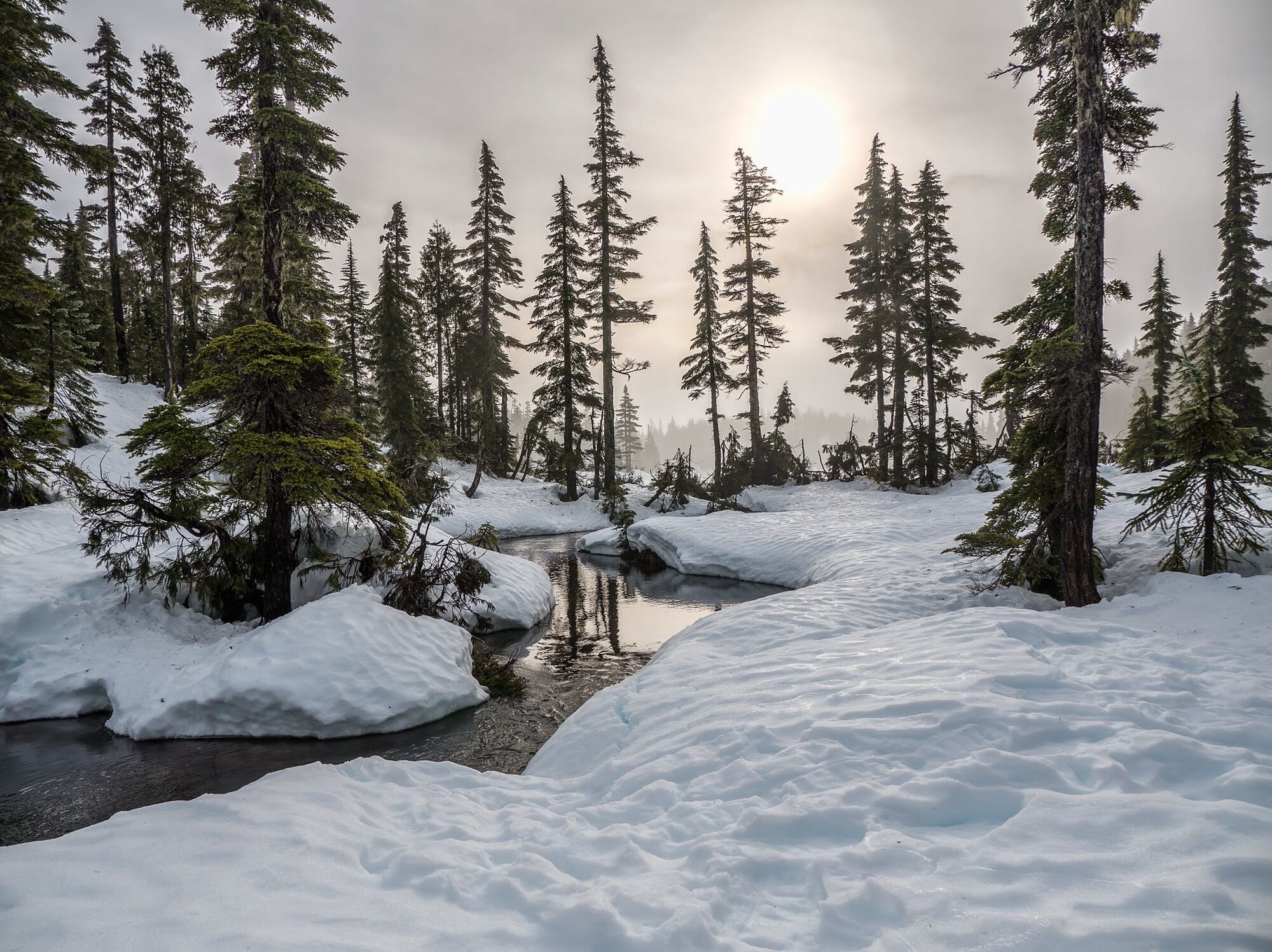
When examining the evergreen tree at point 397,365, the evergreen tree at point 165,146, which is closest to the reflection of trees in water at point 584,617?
the evergreen tree at point 397,365

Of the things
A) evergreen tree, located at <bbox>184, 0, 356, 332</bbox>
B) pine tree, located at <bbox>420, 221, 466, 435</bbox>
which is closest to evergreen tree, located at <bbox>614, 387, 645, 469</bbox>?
pine tree, located at <bbox>420, 221, 466, 435</bbox>

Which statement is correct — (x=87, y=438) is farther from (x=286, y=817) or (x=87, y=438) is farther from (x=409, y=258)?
(x=286, y=817)

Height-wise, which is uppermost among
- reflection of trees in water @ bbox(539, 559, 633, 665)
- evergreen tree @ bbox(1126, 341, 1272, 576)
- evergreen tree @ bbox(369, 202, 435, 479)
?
evergreen tree @ bbox(369, 202, 435, 479)

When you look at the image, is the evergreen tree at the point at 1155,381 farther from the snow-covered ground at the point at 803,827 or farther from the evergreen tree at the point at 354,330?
the evergreen tree at the point at 354,330

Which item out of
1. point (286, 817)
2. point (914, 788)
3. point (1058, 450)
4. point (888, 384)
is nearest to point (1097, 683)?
point (914, 788)

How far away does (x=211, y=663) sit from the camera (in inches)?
295

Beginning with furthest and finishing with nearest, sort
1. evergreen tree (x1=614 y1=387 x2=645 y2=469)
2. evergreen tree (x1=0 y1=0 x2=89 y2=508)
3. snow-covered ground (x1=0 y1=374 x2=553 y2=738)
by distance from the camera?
evergreen tree (x1=614 y1=387 x2=645 y2=469) < evergreen tree (x1=0 y1=0 x2=89 y2=508) < snow-covered ground (x1=0 y1=374 x2=553 y2=738)

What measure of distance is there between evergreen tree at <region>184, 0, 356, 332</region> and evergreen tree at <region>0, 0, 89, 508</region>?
570cm

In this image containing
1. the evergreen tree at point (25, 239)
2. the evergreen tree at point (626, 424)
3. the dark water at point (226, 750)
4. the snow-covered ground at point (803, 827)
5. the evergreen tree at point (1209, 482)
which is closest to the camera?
the snow-covered ground at point (803, 827)

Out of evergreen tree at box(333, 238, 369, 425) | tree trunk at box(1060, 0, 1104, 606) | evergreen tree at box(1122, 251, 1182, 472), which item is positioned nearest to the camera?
tree trunk at box(1060, 0, 1104, 606)

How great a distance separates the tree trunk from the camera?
743cm

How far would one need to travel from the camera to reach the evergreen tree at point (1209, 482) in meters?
7.68

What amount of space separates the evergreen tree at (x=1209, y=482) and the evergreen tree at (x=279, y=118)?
46.0ft

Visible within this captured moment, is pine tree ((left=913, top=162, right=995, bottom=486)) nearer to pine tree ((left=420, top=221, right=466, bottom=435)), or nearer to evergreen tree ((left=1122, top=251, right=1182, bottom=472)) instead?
evergreen tree ((left=1122, top=251, right=1182, bottom=472))
